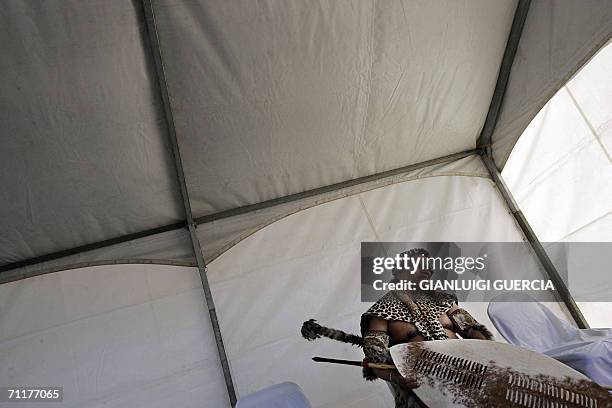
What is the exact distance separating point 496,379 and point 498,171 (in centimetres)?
241

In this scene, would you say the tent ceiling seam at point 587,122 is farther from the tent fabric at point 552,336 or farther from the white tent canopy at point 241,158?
the tent fabric at point 552,336

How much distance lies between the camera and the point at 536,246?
3402 millimetres

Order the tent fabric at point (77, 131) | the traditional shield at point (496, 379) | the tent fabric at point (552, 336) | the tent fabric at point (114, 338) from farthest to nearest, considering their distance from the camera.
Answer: the tent fabric at point (114, 338), the tent fabric at point (77, 131), the tent fabric at point (552, 336), the traditional shield at point (496, 379)

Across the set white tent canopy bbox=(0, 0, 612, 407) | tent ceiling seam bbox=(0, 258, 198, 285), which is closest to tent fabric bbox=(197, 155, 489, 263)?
white tent canopy bbox=(0, 0, 612, 407)

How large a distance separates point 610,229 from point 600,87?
0.92m

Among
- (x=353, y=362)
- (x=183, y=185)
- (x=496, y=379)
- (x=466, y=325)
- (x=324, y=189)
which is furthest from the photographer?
(x=324, y=189)

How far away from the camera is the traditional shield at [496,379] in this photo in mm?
1623

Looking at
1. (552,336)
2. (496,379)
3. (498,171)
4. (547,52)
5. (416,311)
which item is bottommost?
(496,379)

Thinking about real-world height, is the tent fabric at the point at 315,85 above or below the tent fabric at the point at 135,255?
above

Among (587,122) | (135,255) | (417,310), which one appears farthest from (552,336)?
(135,255)

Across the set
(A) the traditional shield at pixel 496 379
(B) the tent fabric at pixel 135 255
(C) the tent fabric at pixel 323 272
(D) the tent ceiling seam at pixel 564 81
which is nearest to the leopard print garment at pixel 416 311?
(C) the tent fabric at pixel 323 272

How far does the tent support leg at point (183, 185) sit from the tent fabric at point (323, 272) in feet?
0.15

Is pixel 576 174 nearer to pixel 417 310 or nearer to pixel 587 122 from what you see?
pixel 587 122

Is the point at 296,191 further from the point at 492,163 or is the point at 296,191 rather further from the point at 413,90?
the point at 492,163
